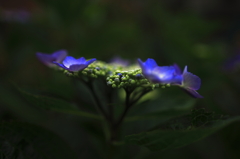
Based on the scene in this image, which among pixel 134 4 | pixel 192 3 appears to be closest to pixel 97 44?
pixel 134 4

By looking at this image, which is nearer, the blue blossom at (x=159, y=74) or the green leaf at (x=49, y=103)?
the blue blossom at (x=159, y=74)

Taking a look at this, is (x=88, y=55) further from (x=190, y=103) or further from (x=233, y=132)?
(x=233, y=132)

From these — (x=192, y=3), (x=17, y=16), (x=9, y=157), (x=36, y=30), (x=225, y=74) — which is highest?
(x=192, y=3)

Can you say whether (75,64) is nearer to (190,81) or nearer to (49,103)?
(49,103)

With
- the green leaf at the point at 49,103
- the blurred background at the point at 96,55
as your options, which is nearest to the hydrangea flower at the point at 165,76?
the green leaf at the point at 49,103

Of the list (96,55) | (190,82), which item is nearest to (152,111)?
(190,82)

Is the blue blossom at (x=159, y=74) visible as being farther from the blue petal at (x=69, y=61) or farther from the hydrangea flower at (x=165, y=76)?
Answer: the blue petal at (x=69, y=61)
